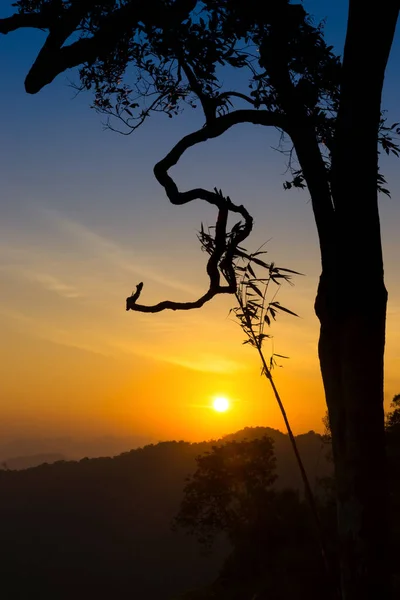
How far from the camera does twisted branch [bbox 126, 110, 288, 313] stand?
865 cm

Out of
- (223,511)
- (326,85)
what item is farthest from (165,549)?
(326,85)

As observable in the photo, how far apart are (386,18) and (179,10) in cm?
320

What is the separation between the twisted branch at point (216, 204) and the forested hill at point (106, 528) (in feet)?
441

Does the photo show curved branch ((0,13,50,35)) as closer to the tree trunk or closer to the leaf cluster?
the tree trunk

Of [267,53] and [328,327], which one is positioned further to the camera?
[267,53]

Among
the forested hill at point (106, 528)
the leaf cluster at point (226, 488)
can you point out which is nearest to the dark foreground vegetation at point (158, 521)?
the leaf cluster at point (226, 488)

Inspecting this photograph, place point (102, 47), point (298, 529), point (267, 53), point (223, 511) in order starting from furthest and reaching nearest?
point (223, 511)
point (298, 529)
point (267, 53)
point (102, 47)

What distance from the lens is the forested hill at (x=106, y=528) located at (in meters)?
150

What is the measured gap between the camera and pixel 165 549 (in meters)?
162

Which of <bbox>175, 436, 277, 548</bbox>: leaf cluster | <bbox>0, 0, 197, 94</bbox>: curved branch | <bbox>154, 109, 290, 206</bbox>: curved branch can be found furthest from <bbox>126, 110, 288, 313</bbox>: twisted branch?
<bbox>175, 436, 277, 548</bbox>: leaf cluster

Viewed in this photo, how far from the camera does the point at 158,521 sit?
173625mm

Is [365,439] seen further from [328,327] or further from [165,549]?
[165,549]

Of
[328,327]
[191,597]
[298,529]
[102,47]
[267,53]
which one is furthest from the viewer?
[191,597]

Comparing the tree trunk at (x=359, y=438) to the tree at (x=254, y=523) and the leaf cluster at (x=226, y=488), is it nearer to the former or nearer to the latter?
the tree at (x=254, y=523)
